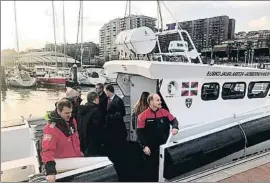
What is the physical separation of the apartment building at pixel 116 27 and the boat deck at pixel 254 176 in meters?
3.16

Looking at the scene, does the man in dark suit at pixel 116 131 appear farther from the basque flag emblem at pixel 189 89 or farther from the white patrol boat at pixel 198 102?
the basque flag emblem at pixel 189 89

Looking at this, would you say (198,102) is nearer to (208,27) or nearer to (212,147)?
(212,147)

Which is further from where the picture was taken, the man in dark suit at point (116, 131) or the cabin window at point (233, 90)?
the cabin window at point (233, 90)

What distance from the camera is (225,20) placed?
5.06 meters

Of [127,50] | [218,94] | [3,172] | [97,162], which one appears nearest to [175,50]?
[127,50]

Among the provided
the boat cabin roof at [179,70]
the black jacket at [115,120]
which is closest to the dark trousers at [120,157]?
the black jacket at [115,120]

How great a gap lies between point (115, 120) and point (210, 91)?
1.62 meters

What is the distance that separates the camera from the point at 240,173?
333cm

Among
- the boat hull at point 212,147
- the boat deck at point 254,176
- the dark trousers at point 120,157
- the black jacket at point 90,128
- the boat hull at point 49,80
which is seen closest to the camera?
the boat deck at point 254,176

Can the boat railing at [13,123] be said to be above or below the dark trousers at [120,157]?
above

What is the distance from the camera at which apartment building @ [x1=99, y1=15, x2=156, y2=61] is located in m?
5.27

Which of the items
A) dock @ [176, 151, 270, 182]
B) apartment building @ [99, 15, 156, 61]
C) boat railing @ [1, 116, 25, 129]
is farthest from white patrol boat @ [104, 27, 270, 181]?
boat railing @ [1, 116, 25, 129]

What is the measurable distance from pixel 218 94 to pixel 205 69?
0.53 meters

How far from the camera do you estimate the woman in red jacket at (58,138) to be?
2527mm
